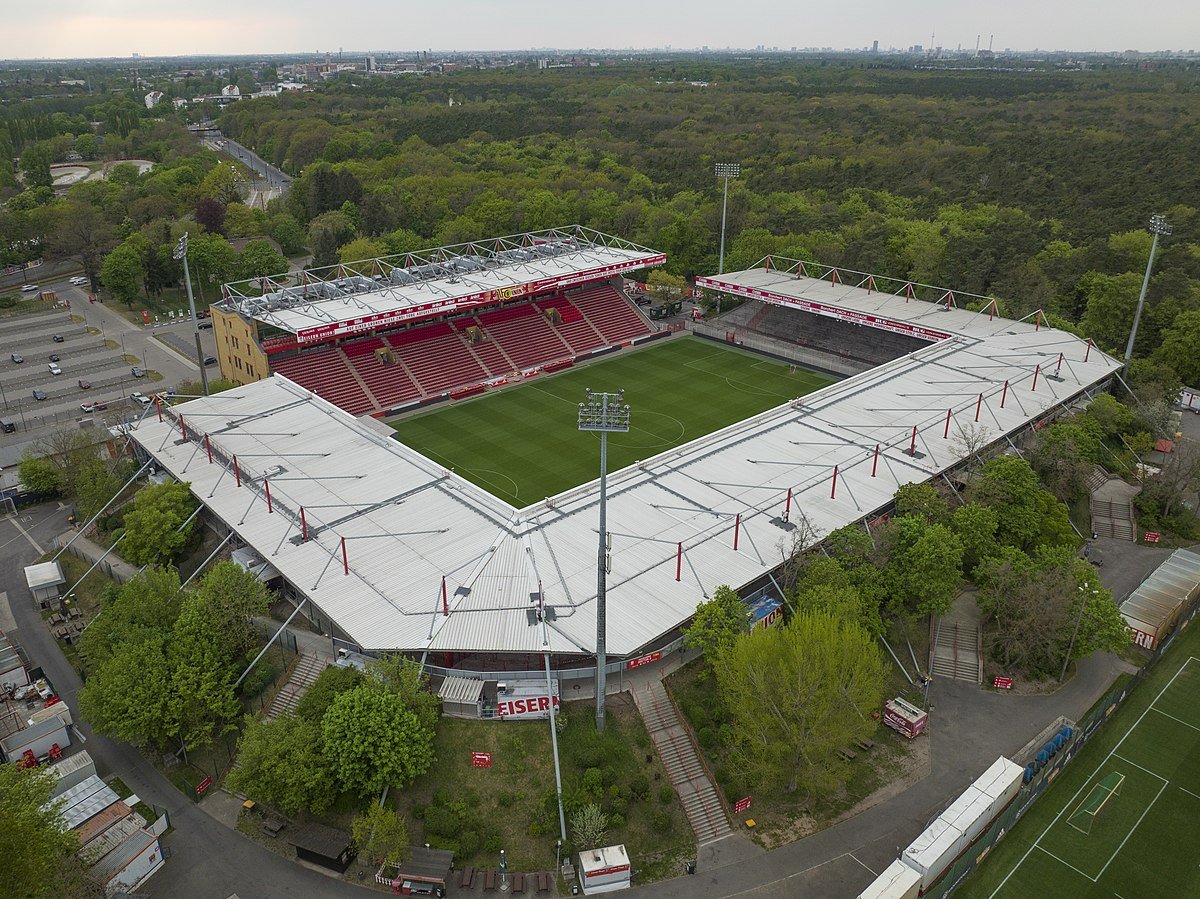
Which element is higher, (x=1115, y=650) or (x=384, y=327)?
(x=384, y=327)

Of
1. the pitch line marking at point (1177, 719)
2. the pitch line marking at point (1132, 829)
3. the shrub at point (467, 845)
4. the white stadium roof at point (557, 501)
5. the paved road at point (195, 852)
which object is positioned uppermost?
the white stadium roof at point (557, 501)

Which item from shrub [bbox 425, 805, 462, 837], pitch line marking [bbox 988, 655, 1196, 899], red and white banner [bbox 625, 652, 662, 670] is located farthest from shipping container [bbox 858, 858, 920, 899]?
shrub [bbox 425, 805, 462, 837]

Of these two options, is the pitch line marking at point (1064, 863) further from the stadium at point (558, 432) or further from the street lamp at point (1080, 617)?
the stadium at point (558, 432)

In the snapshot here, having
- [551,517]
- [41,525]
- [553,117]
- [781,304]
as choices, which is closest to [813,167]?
[781,304]

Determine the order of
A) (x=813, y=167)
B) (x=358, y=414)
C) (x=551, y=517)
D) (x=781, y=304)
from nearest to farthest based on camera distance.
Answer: (x=551, y=517)
(x=358, y=414)
(x=781, y=304)
(x=813, y=167)

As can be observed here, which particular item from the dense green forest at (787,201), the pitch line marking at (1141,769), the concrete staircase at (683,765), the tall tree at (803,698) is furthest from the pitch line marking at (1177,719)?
the dense green forest at (787,201)

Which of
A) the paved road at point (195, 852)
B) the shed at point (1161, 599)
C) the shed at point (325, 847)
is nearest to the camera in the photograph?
the paved road at point (195, 852)

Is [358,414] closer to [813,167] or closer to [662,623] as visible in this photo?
[662,623]
